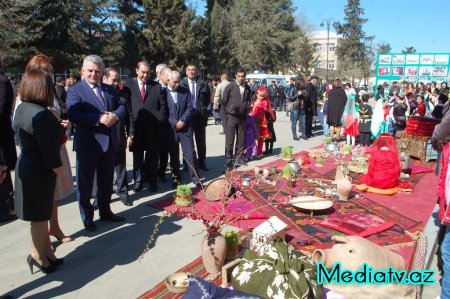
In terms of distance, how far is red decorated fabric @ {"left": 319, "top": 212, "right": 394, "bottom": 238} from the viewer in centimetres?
427

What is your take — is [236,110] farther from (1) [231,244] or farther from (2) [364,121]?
(2) [364,121]

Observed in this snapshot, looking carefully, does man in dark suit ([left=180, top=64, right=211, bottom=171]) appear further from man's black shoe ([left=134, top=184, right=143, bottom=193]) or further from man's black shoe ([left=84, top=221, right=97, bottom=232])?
man's black shoe ([left=84, top=221, right=97, bottom=232])

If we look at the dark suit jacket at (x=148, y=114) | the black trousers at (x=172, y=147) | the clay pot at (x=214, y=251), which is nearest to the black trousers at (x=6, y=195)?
the dark suit jacket at (x=148, y=114)

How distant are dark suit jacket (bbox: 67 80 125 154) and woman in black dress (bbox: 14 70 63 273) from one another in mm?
895

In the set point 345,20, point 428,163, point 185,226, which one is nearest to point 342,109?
point 428,163

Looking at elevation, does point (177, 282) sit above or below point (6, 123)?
below

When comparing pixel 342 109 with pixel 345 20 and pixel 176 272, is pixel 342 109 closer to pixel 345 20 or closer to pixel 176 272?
pixel 176 272

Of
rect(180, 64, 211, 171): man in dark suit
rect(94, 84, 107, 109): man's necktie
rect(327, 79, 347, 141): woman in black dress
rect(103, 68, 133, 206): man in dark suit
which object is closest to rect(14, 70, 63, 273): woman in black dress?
rect(94, 84, 107, 109): man's necktie

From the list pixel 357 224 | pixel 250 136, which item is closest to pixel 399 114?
pixel 250 136

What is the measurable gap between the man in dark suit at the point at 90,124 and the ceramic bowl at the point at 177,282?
1.62 m

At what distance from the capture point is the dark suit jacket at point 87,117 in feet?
13.3

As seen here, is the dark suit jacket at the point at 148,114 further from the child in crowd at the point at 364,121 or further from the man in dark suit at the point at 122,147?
the child in crowd at the point at 364,121

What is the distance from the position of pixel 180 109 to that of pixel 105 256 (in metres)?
2.77

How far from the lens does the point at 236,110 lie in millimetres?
7480
